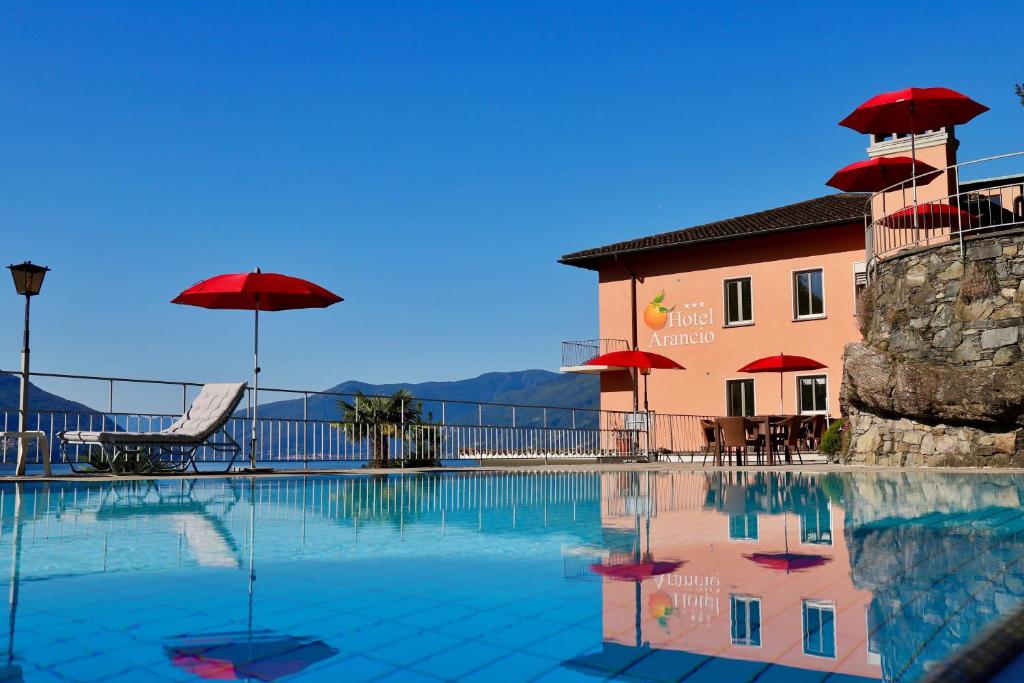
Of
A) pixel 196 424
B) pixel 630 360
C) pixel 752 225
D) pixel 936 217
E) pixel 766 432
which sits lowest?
pixel 766 432

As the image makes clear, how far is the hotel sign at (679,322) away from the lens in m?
23.2

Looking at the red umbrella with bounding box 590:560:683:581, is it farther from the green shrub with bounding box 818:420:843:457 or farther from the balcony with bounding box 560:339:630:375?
the balcony with bounding box 560:339:630:375

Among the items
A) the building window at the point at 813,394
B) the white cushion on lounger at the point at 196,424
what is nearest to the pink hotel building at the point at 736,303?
the building window at the point at 813,394

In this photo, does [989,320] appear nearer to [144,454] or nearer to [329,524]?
[329,524]

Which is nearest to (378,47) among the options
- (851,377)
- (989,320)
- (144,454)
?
(144,454)

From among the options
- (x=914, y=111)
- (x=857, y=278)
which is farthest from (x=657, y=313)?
(x=914, y=111)

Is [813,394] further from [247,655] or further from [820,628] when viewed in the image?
[247,655]

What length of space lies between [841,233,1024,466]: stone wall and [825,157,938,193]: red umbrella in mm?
2094

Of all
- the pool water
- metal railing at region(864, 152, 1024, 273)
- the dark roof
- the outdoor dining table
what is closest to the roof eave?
the dark roof

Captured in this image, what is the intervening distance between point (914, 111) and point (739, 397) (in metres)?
10.4

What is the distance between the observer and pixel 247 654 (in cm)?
225

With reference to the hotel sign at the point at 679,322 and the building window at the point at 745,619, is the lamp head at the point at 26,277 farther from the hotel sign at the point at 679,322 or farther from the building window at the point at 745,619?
the hotel sign at the point at 679,322

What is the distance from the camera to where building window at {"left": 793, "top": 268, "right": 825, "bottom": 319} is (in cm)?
2153

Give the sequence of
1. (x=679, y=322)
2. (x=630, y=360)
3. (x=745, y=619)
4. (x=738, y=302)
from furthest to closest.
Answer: (x=679, y=322) → (x=738, y=302) → (x=630, y=360) → (x=745, y=619)
